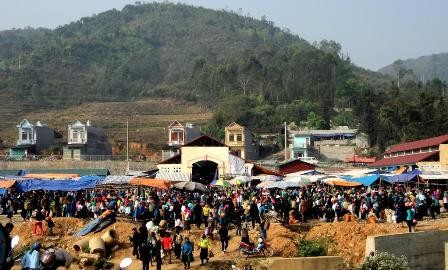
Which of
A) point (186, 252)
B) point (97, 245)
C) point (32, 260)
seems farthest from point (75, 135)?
point (32, 260)

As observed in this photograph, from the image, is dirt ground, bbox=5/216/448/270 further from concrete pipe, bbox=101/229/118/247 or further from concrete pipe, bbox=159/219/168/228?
concrete pipe, bbox=159/219/168/228

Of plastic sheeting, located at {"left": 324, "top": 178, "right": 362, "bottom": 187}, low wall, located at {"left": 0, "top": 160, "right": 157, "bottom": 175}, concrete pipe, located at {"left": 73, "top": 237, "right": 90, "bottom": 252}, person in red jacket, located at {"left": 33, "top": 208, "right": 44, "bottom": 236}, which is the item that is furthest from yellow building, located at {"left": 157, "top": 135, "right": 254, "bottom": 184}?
concrete pipe, located at {"left": 73, "top": 237, "right": 90, "bottom": 252}

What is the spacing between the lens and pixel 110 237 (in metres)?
22.7

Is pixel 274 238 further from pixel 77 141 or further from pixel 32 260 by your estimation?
pixel 77 141

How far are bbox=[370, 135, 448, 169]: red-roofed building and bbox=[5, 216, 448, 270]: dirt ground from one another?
20.9m

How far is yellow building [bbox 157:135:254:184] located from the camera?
4855 cm

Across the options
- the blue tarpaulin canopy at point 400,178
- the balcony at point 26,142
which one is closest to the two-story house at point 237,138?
the balcony at point 26,142

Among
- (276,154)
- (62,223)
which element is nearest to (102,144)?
(276,154)

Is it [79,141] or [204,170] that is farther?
[79,141]

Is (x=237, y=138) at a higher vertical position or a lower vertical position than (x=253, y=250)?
higher

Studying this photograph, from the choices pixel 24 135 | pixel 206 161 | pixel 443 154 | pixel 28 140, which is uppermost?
pixel 24 135

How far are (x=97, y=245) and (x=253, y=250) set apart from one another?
5.64 metres

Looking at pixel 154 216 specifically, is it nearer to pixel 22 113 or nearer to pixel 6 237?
pixel 6 237

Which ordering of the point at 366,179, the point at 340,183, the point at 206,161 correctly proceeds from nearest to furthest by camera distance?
the point at 340,183
the point at 366,179
the point at 206,161
